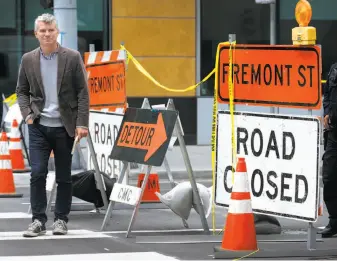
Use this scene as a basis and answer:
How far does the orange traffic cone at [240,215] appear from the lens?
841 cm

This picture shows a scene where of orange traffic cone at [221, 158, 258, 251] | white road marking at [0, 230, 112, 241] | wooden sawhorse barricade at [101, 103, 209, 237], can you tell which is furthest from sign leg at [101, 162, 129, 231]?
orange traffic cone at [221, 158, 258, 251]

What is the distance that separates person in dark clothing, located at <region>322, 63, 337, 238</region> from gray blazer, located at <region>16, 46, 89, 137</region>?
6.94ft

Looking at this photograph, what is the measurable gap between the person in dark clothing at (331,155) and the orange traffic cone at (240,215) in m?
1.37

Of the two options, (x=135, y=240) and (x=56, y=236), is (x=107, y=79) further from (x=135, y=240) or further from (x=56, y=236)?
(x=135, y=240)

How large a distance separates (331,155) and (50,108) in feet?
8.14

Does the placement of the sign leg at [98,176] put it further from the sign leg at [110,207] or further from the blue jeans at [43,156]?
the blue jeans at [43,156]

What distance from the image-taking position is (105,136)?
11.6 m

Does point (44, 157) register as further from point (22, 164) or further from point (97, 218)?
point (22, 164)

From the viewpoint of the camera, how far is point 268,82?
895 cm

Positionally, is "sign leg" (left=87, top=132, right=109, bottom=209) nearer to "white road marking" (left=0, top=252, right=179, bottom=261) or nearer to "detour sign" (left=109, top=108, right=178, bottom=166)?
"detour sign" (left=109, top=108, right=178, bottom=166)

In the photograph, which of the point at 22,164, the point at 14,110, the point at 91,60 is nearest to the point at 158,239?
the point at 91,60

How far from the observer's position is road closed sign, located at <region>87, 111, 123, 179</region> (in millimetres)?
11375

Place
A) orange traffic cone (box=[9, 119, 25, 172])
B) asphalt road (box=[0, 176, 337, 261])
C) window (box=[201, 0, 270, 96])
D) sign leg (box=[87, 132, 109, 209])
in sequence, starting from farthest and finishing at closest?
window (box=[201, 0, 270, 96]) → orange traffic cone (box=[9, 119, 25, 172]) → sign leg (box=[87, 132, 109, 209]) → asphalt road (box=[0, 176, 337, 261])

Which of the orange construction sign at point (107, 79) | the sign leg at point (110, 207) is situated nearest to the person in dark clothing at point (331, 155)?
the sign leg at point (110, 207)
